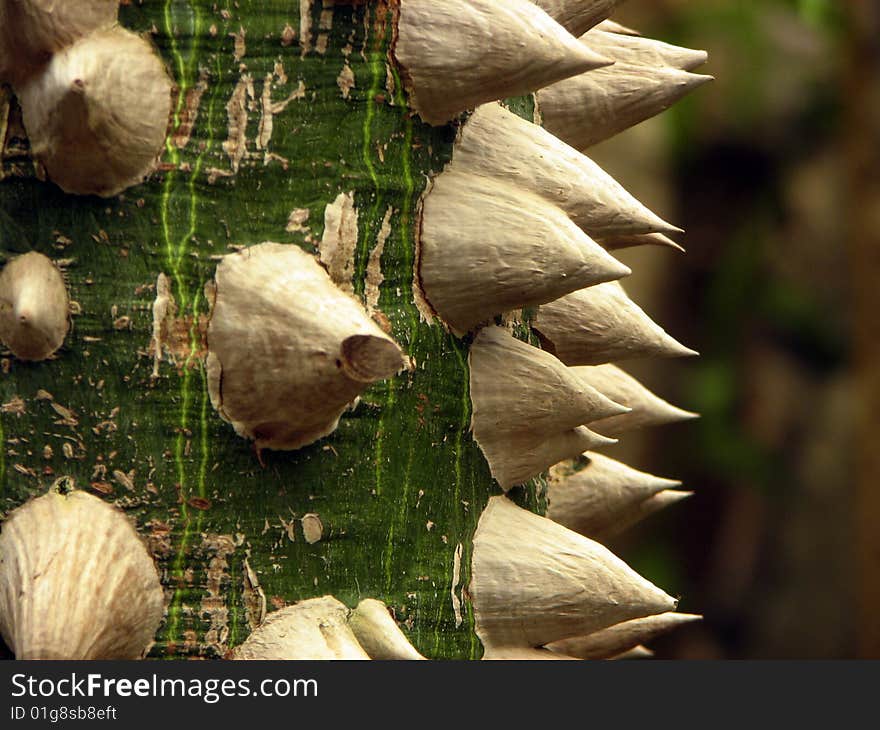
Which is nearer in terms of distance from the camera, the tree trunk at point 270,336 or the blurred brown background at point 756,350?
the tree trunk at point 270,336

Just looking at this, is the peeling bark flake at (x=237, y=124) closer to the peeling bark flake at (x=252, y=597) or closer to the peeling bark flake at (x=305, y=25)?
the peeling bark flake at (x=305, y=25)

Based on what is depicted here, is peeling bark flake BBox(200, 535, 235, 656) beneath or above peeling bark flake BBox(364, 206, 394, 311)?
beneath

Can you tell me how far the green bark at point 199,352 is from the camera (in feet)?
2.12

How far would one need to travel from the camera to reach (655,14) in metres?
4.28

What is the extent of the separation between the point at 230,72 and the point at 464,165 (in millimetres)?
157

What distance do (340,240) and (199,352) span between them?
105mm

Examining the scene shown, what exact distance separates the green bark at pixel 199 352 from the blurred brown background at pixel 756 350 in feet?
12.7

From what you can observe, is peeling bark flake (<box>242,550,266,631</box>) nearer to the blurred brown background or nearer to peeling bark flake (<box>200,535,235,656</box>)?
peeling bark flake (<box>200,535,235,656</box>)

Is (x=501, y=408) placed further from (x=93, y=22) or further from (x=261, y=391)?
(x=93, y=22)

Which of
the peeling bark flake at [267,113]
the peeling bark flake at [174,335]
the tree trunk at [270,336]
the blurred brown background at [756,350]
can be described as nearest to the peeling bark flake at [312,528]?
the tree trunk at [270,336]

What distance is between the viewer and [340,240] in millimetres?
678

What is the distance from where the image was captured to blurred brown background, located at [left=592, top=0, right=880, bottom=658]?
4.78 metres

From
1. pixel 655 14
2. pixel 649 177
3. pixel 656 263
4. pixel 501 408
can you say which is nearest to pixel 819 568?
pixel 656 263

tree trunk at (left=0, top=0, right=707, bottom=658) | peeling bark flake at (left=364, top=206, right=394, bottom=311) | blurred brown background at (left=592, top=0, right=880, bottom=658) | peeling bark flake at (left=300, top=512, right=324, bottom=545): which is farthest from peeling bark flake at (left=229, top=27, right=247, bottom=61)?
blurred brown background at (left=592, top=0, right=880, bottom=658)
